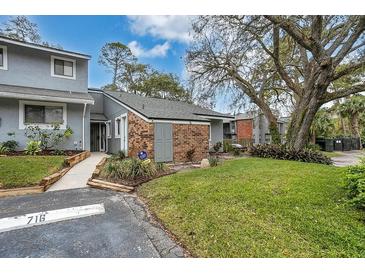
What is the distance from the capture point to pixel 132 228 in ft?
11.7

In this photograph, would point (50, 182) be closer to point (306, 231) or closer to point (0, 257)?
point (0, 257)

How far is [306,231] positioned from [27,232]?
443 cm

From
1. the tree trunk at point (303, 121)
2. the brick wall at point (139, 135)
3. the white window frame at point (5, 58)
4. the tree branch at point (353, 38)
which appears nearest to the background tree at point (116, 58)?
the white window frame at point (5, 58)

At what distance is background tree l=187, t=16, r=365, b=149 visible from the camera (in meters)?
9.44

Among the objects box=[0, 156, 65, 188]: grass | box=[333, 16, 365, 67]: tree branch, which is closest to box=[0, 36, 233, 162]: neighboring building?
box=[0, 156, 65, 188]: grass

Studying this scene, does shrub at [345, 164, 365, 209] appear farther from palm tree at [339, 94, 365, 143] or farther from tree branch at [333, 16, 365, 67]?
palm tree at [339, 94, 365, 143]

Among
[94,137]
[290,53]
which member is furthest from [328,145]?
[94,137]

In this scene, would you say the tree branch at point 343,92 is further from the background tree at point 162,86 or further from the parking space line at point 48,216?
the background tree at point 162,86

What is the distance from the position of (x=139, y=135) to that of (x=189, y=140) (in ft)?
8.90

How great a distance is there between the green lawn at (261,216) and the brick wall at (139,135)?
4.00m

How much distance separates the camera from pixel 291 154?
11086mm

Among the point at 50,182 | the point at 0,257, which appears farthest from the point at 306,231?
the point at 50,182

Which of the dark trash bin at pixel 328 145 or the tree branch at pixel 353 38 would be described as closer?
the tree branch at pixel 353 38

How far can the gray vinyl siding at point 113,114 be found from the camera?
1251 cm
